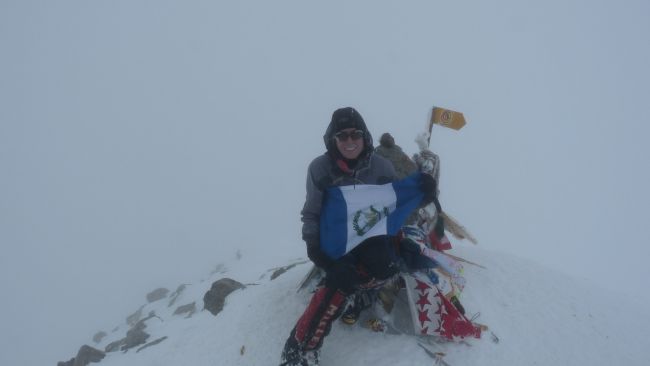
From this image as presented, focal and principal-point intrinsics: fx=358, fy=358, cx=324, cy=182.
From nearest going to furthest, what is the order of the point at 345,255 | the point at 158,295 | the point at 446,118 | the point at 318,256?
the point at 318,256 → the point at 345,255 → the point at 446,118 → the point at 158,295

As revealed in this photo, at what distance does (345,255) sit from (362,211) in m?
0.76

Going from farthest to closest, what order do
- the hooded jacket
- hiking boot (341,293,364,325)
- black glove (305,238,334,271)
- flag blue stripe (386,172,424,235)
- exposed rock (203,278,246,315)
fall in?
exposed rock (203,278,246,315) < hiking boot (341,293,364,325) < flag blue stripe (386,172,424,235) < the hooded jacket < black glove (305,238,334,271)

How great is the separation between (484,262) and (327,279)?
5194mm

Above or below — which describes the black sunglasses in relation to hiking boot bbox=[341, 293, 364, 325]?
above

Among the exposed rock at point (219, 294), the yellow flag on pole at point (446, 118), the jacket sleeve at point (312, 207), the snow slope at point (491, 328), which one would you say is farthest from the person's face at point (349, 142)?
the exposed rock at point (219, 294)

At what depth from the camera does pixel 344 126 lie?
5527 mm

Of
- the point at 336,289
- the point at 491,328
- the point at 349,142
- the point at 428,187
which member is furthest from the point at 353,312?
the point at 349,142

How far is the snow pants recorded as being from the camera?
16.9 feet

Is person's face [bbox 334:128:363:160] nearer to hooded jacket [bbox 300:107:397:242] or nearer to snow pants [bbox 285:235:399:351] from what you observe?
hooded jacket [bbox 300:107:397:242]

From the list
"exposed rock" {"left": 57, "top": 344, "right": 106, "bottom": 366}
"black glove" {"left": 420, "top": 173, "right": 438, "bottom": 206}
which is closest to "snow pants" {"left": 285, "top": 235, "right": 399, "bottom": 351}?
"black glove" {"left": 420, "top": 173, "right": 438, "bottom": 206}

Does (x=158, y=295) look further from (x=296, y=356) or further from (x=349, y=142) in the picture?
(x=349, y=142)

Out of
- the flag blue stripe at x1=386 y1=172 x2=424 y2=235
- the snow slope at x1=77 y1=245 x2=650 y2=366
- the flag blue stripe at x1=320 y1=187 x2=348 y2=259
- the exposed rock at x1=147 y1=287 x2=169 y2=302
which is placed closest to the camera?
the flag blue stripe at x1=320 y1=187 x2=348 y2=259

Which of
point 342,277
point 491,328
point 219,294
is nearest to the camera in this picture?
point 342,277

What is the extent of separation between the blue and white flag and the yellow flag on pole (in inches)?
106
